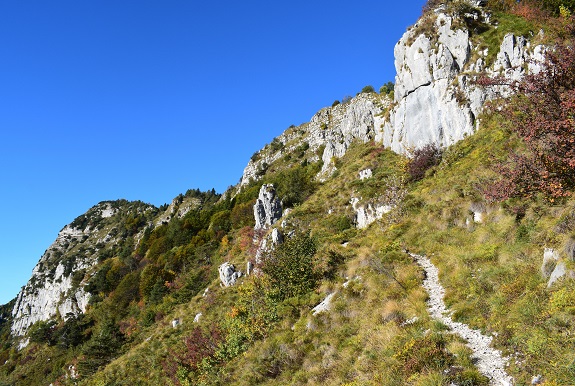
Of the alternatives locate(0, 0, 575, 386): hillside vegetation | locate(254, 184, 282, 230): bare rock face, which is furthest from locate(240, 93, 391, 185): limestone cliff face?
locate(254, 184, 282, 230): bare rock face

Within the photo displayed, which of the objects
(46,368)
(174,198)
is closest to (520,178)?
(46,368)

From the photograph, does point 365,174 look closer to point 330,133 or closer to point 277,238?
point 277,238

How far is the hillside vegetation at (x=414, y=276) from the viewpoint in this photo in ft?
29.1

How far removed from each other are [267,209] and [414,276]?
103ft

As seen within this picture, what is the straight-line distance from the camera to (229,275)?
113 ft

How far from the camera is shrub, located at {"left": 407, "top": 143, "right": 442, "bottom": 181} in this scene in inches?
1280

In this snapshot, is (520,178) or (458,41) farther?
(458,41)

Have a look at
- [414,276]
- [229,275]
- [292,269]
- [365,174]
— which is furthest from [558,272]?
[365,174]

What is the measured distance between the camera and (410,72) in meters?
40.9

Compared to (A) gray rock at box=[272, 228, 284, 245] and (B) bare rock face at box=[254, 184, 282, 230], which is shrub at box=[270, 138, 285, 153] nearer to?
(B) bare rock face at box=[254, 184, 282, 230]

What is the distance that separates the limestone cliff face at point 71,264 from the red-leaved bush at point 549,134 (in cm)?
8840

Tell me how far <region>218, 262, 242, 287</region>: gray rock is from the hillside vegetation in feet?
3.43

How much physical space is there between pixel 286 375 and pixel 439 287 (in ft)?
23.3

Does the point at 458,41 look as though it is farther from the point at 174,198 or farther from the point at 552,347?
the point at 174,198
